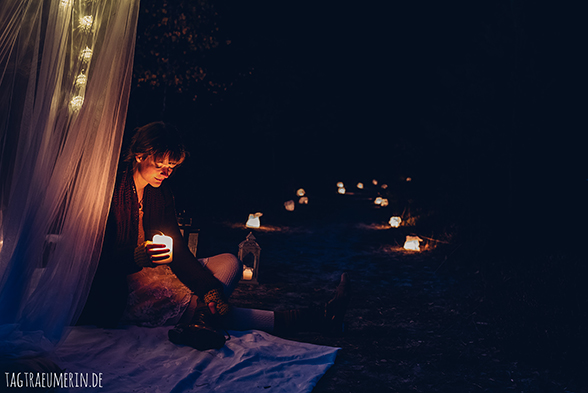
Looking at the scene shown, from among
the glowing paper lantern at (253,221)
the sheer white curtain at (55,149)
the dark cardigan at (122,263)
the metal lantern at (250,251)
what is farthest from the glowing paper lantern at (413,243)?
the sheer white curtain at (55,149)

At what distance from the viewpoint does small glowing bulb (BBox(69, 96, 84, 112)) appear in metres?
2.77

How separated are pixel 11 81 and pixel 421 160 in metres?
12.2

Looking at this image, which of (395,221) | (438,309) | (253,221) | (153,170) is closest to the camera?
(153,170)

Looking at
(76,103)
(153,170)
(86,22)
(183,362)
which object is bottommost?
(183,362)

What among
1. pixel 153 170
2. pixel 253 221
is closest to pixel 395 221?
pixel 253 221

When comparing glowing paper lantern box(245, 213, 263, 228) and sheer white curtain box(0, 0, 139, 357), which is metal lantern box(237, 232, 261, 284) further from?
glowing paper lantern box(245, 213, 263, 228)

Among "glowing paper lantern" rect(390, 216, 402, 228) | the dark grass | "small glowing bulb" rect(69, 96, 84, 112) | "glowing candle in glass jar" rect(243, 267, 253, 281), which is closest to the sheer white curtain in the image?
"small glowing bulb" rect(69, 96, 84, 112)

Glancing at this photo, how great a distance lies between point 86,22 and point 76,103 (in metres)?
0.55

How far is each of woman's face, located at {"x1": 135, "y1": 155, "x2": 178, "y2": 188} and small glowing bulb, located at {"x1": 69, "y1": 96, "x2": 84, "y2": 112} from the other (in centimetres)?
65

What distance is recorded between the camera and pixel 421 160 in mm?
13320

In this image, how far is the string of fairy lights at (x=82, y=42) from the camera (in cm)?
277

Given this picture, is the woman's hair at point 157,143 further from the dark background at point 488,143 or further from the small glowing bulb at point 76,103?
the dark background at point 488,143

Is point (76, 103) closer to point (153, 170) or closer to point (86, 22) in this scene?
point (86, 22)

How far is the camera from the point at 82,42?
2.79 meters
